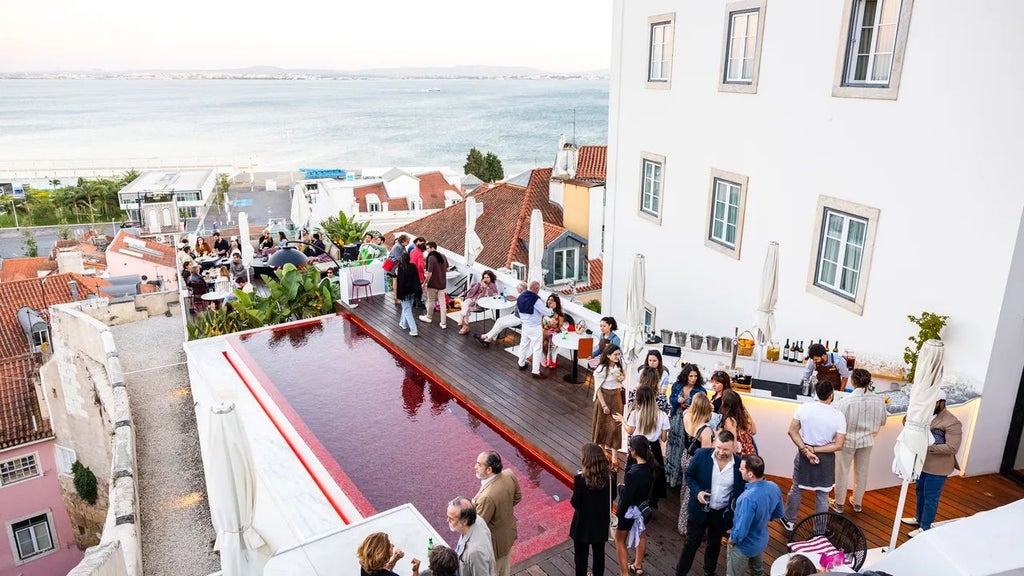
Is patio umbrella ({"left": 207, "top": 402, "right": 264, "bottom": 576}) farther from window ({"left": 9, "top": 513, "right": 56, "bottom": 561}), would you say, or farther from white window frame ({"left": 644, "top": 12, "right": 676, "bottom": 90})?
window ({"left": 9, "top": 513, "right": 56, "bottom": 561})

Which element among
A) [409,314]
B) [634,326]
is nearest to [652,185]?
[409,314]

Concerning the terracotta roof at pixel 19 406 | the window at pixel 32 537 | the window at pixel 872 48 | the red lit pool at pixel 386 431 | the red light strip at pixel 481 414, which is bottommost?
the window at pixel 32 537

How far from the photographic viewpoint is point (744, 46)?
475 inches

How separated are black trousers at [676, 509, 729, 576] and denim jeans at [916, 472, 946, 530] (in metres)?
2.39

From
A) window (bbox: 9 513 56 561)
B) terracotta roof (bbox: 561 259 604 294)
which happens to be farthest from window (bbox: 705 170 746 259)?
window (bbox: 9 513 56 561)

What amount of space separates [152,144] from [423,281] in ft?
717

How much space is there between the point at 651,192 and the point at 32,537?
3455 cm

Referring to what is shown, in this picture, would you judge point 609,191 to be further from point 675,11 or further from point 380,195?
point 380,195

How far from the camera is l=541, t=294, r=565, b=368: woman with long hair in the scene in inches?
424

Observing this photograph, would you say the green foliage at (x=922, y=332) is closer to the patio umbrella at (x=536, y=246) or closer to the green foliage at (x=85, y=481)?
the patio umbrella at (x=536, y=246)

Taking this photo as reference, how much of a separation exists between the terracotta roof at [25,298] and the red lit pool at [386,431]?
2924cm

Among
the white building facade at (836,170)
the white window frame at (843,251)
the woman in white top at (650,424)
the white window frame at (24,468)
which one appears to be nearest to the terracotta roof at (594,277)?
the white building facade at (836,170)

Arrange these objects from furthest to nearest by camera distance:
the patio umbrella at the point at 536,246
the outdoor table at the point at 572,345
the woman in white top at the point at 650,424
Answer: the patio umbrella at the point at 536,246
the outdoor table at the point at 572,345
the woman in white top at the point at 650,424

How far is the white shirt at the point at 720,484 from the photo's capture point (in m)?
5.58
